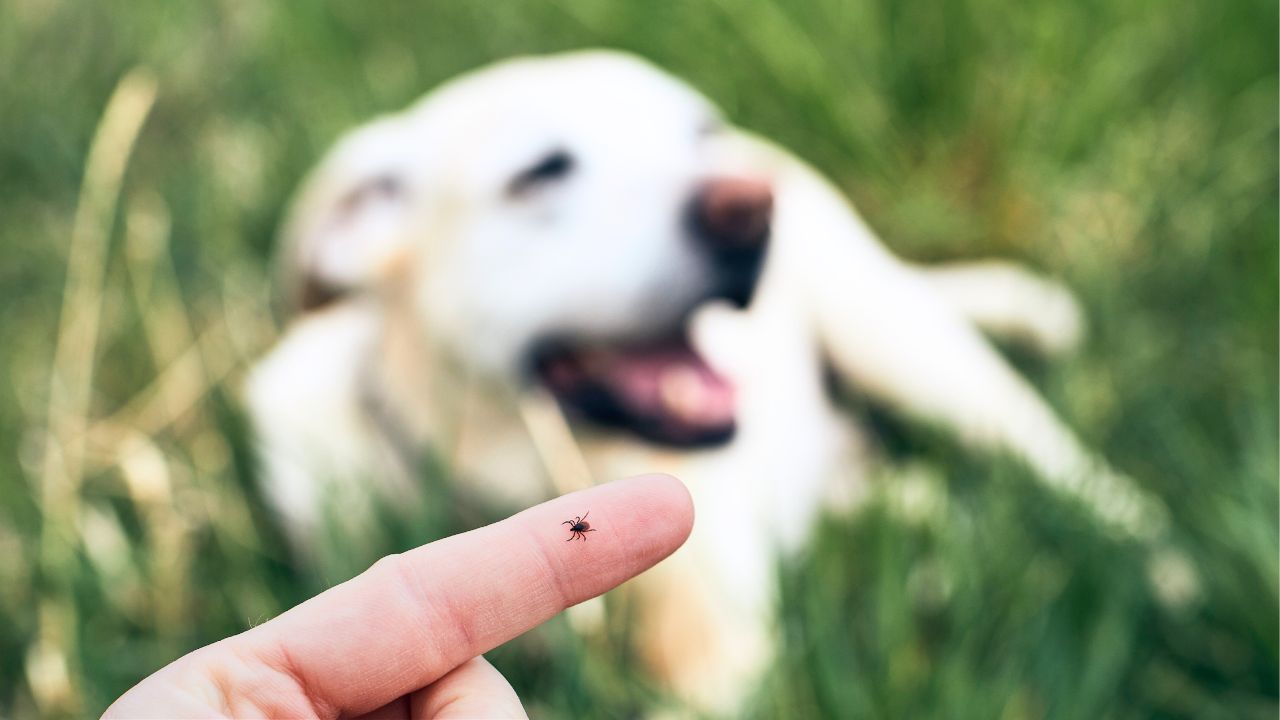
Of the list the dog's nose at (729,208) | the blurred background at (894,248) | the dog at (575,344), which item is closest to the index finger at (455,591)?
the blurred background at (894,248)

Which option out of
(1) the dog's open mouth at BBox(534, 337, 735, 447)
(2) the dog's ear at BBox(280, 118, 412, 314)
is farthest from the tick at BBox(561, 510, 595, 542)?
(2) the dog's ear at BBox(280, 118, 412, 314)

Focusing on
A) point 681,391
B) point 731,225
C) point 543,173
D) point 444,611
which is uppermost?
point 543,173

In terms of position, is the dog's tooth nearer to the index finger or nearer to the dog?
the dog

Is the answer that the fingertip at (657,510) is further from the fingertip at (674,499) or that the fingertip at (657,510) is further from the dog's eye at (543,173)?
the dog's eye at (543,173)

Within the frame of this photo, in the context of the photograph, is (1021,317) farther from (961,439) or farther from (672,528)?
(672,528)

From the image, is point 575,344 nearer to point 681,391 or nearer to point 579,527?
point 681,391

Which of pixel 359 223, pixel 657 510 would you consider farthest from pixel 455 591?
pixel 359 223

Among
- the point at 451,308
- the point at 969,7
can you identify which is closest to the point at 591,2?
the point at 969,7
